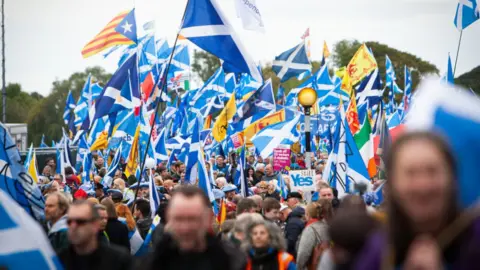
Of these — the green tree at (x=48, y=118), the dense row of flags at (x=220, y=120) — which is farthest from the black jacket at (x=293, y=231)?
the green tree at (x=48, y=118)

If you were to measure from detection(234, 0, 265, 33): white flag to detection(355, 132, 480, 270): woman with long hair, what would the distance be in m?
13.4

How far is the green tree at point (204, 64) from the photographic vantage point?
124500 mm

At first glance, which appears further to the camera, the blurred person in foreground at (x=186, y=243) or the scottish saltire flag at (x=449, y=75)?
the scottish saltire flag at (x=449, y=75)

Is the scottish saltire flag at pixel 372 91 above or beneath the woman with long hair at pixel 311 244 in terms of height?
beneath

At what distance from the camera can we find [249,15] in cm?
1544

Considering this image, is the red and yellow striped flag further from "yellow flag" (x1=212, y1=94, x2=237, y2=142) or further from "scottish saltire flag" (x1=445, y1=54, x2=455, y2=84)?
"scottish saltire flag" (x1=445, y1=54, x2=455, y2=84)

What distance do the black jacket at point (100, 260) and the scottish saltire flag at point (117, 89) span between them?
13.5 metres

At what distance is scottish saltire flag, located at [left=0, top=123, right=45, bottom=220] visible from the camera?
8938mm

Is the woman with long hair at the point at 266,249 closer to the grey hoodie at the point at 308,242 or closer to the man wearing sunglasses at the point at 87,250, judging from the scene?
the grey hoodie at the point at 308,242

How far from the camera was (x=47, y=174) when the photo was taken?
2188 centimetres

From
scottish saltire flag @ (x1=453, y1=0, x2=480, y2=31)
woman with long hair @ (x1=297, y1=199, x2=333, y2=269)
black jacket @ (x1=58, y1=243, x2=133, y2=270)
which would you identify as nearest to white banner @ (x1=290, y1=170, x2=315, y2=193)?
woman with long hair @ (x1=297, y1=199, x2=333, y2=269)

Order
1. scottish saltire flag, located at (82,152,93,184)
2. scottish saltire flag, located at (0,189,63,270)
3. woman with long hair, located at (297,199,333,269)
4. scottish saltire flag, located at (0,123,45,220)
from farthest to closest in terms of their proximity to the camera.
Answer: scottish saltire flag, located at (82,152,93,184) < scottish saltire flag, located at (0,123,45,220) < woman with long hair, located at (297,199,333,269) < scottish saltire flag, located at (0,189,63,270)

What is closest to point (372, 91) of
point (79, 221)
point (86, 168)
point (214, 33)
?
point (86, 168)

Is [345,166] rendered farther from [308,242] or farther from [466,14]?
[466,14]
